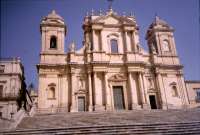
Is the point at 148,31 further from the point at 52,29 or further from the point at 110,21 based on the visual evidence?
the point at 52,29

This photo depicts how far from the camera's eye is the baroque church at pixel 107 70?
23.8 m

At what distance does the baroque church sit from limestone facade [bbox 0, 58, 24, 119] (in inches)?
255

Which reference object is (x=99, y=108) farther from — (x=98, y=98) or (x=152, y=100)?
(x=152, y=100)

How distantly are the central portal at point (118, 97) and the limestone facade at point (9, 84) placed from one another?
435 inches

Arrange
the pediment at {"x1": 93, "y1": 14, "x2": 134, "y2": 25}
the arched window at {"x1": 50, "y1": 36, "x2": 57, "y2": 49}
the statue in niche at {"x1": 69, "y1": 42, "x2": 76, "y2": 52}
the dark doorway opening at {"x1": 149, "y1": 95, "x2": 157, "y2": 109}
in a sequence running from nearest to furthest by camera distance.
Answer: the statue in niche at {"x1": 69, "y1": 42, "x2": 76, "y2": 52}, the dark doorway opening at {"x1": 149, "y1": 95, "x2": 157, "y2": 109}, the arched window at {"x1": 50, "y1": 36, "x2": 57, "y2": 49}, the pediment at {"x1": 93, "y1": 14, "x2": 134, "y2": 25}

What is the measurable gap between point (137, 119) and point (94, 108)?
24.3ft

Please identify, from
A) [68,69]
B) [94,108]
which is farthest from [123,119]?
[68,69]

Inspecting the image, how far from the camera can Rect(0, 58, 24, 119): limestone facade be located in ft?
90.8

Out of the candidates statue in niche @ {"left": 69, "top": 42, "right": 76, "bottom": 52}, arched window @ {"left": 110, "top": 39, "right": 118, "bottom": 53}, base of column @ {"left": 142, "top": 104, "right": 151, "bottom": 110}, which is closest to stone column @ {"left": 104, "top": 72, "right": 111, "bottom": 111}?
base of column @ {"left": 142, "top": 104, "right": 151, "bottom": 110}

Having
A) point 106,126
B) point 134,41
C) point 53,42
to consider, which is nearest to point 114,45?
point 134,41

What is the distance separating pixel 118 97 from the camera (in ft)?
81.4

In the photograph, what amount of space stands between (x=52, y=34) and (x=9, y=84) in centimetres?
810

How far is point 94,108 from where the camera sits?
23.0 m

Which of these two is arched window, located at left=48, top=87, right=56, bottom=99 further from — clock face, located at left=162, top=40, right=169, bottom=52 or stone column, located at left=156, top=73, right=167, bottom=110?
clock face, located at left=162, top=40, right=169, bottom=52
